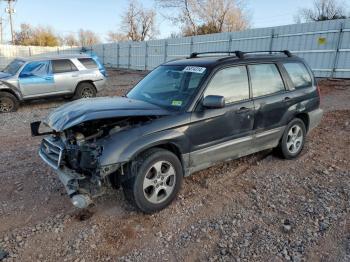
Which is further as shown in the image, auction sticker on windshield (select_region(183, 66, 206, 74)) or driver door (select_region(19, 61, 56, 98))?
driver door (select_region(19, 61, 56, 98))

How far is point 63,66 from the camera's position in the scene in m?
10.7

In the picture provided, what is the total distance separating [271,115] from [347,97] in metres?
6.71

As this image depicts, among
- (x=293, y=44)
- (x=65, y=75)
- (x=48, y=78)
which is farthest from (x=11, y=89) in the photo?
(x=293, y=44)

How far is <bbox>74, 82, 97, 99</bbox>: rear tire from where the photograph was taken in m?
11.0

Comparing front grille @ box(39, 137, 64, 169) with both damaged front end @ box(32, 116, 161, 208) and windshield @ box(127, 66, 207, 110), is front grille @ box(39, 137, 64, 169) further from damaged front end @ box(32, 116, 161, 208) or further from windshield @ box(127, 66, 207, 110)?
windshield @ box(127, 66, 207, 110)

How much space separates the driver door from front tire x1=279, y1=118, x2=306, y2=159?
8.20 metres

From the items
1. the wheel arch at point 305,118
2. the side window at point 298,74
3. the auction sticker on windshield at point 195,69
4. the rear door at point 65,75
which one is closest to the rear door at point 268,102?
the side window at point 298,74

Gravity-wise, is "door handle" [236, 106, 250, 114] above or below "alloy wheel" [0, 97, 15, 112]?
above

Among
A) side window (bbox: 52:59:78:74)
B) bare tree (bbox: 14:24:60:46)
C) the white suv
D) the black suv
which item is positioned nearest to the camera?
the black suv

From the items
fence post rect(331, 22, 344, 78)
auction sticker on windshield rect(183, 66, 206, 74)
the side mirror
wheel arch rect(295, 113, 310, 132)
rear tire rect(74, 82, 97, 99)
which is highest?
fence post rect(331, 22, 344, 78)

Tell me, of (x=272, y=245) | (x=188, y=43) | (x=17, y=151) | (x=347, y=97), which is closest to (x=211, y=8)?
(x=188, y=43)

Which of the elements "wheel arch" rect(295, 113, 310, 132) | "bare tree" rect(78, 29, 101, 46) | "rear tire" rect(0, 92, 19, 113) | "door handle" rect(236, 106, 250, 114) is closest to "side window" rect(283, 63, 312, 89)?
"wheel arch" rect(295, 113, 310, 132)

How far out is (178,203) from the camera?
3807 millimetres

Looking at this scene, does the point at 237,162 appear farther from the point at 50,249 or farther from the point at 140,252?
the point at 50,249
